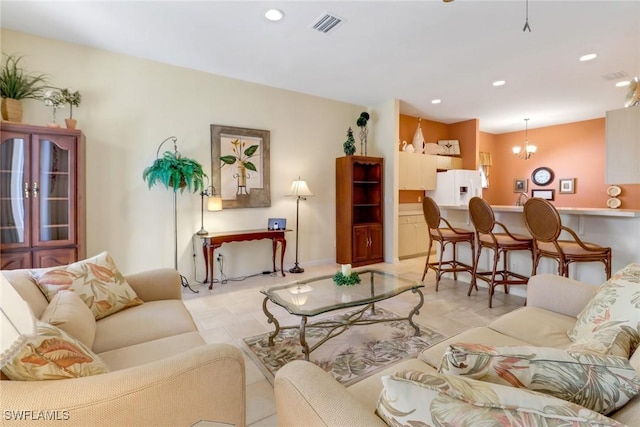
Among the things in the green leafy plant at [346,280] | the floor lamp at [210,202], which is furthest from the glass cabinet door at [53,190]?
the green leafy plant at [346,280]

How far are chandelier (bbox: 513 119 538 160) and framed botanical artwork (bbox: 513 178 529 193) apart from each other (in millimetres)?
608

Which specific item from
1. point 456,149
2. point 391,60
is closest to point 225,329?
point 391,60

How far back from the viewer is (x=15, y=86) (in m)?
2.95

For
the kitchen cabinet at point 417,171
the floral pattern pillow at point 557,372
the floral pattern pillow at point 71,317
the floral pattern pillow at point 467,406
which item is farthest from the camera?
the kitchen cabinet at point 417,171

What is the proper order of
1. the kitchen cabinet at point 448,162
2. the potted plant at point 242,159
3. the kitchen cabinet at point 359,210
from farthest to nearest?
the kitchen cabinet at point 448,162 < the kitchen cabinet at point 359,210 < the potted plant at point 242,159

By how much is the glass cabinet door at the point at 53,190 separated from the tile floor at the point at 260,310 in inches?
57.4

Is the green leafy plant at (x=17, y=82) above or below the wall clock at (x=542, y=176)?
above

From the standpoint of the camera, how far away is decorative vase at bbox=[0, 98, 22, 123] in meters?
2.86

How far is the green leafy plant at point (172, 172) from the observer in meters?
3.54

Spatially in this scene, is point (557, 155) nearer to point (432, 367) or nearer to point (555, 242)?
point (555, 242)

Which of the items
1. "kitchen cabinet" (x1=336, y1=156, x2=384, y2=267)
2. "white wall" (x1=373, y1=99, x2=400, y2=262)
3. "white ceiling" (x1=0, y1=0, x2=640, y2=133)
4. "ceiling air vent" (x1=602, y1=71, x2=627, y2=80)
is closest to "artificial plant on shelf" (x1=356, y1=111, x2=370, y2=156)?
"white wall" (x1=373, y1=99, x2=400, y2=262)

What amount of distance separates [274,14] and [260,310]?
2930mm

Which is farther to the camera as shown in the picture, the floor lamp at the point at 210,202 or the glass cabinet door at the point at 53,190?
the floor lamp at the point at 210,202

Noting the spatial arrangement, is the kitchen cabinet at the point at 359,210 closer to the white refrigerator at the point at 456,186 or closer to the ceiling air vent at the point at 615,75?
the white refrigerator at the point at 456,186
